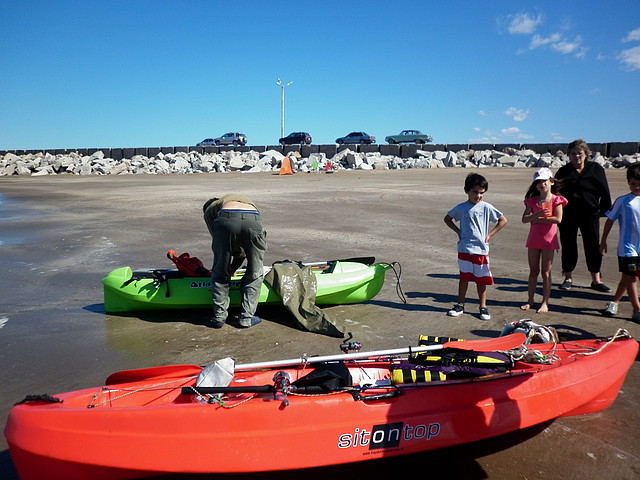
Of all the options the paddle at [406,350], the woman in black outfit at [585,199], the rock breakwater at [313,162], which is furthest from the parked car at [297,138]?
the paddle at [406,350]

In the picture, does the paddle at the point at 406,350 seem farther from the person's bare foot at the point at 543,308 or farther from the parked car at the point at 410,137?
the parked car at the point at 410,137

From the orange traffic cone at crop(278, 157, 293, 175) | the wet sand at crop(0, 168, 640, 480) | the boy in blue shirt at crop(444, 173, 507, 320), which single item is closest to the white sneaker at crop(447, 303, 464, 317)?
the wet sand at crop(0, 168, 640, 480)

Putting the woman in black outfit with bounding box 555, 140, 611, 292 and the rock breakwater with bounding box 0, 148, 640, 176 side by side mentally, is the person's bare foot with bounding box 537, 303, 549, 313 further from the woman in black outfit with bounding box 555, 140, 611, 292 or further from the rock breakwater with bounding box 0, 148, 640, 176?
the rock breakwater with bounding box 0, 148, 640, 176

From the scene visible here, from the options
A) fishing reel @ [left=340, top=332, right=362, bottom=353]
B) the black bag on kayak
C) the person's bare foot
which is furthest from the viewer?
the person's bare foot

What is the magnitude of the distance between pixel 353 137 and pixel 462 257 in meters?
40.9

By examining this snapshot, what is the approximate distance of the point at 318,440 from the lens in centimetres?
299

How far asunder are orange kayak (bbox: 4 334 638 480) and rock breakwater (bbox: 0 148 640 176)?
2524 centimetres

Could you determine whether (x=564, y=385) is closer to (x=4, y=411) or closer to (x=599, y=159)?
(x=4, y=411)

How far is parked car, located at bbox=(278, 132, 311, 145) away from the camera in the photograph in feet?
152

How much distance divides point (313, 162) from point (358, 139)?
1745 centimetres

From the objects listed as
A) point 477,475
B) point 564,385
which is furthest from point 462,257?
point 477,475

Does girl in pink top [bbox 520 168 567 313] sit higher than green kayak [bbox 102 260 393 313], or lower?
higher

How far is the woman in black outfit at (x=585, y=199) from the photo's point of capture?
6586mm

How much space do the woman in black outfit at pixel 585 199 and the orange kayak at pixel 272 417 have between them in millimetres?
3599
